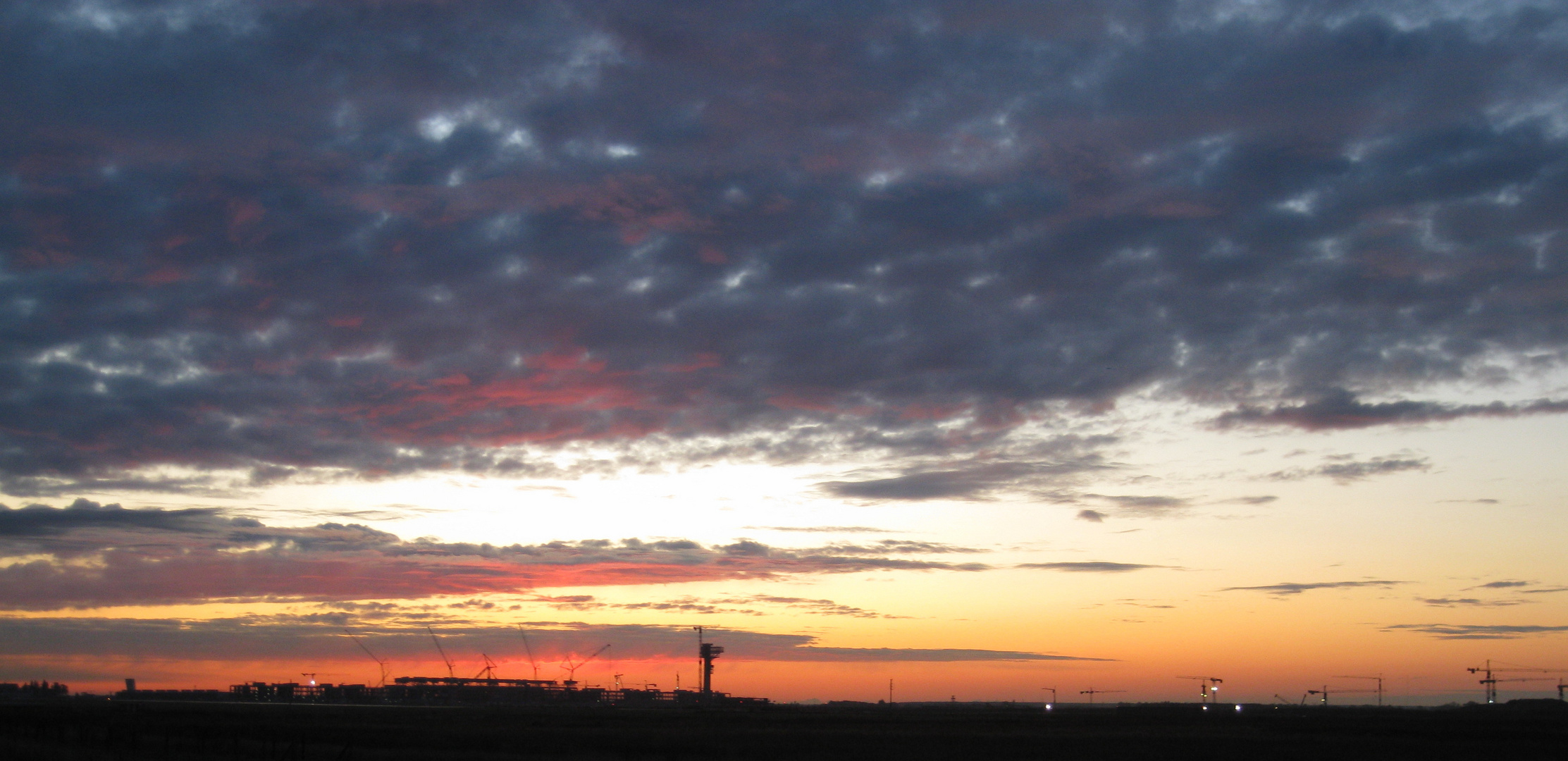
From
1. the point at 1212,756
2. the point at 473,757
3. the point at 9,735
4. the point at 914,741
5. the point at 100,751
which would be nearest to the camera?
the point at 100,751

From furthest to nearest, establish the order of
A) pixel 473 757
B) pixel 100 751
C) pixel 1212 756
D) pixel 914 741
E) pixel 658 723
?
pixel 658 723, pixel 914 741, pixel 1212 756, pixel 473 757, pixel 100 751

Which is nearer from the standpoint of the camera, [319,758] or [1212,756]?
[319,758]

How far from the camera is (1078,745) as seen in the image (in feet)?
232

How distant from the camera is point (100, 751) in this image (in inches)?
2098

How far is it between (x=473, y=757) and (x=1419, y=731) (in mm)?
79560

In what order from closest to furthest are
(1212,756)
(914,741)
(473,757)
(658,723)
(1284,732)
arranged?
(473,757) → (1212,756) → (914,741) → (1284,732) → (658,723)

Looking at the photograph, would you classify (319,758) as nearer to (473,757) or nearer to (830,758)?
(473,757)

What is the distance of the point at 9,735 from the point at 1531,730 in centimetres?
11447

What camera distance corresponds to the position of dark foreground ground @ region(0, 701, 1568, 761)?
5925 cm

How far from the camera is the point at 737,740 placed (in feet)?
245

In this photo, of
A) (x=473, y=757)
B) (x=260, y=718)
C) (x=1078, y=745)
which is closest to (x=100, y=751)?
(x=473, y=757)

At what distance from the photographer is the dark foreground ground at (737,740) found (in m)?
59.2

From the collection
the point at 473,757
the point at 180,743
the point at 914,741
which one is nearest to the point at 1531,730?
the point at 914,741

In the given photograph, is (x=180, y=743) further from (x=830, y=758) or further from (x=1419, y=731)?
(x=1419, y=731)
